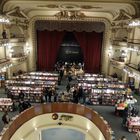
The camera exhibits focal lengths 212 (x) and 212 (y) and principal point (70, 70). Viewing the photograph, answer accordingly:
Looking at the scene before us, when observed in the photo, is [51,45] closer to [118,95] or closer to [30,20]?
[30,20]

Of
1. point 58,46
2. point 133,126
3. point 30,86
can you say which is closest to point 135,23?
point 133,126

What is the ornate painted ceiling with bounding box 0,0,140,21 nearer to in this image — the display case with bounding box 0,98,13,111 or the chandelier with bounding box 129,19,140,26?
the chandelier with bounding box 129,19,140,26

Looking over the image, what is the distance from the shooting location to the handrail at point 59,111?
33.7 feet

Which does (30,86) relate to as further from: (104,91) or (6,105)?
(104,91)

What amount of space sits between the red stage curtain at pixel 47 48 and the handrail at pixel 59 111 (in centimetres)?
1048

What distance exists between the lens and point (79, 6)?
1675 centimetres

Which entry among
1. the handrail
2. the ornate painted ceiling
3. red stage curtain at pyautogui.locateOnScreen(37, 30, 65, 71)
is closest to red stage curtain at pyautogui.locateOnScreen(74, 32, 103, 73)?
red stage curtain at pyautogui.locateOnScreen(37, 30, 65, 71)

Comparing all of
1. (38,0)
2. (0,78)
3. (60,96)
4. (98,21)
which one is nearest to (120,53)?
(98,21)

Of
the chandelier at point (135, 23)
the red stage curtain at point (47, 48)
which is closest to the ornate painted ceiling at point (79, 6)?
the chandelier at point (135, 23)

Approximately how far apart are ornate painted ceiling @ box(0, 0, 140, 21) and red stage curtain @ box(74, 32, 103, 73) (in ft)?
7.98

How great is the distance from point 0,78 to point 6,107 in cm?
515

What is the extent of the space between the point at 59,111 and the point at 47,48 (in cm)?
1085

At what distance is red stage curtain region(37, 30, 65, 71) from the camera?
73.8 ft

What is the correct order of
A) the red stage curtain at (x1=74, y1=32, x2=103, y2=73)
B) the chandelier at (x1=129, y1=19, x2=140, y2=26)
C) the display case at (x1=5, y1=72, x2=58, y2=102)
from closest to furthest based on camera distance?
1. the chandelier at (x1=129, y1=19, x2=140, y2=26)
2. the display case at (x1=5, y1=72, x2=58, y2=102)
3. the red stage curtain at (x1=74, y1=32, x2=103, y2=73)
